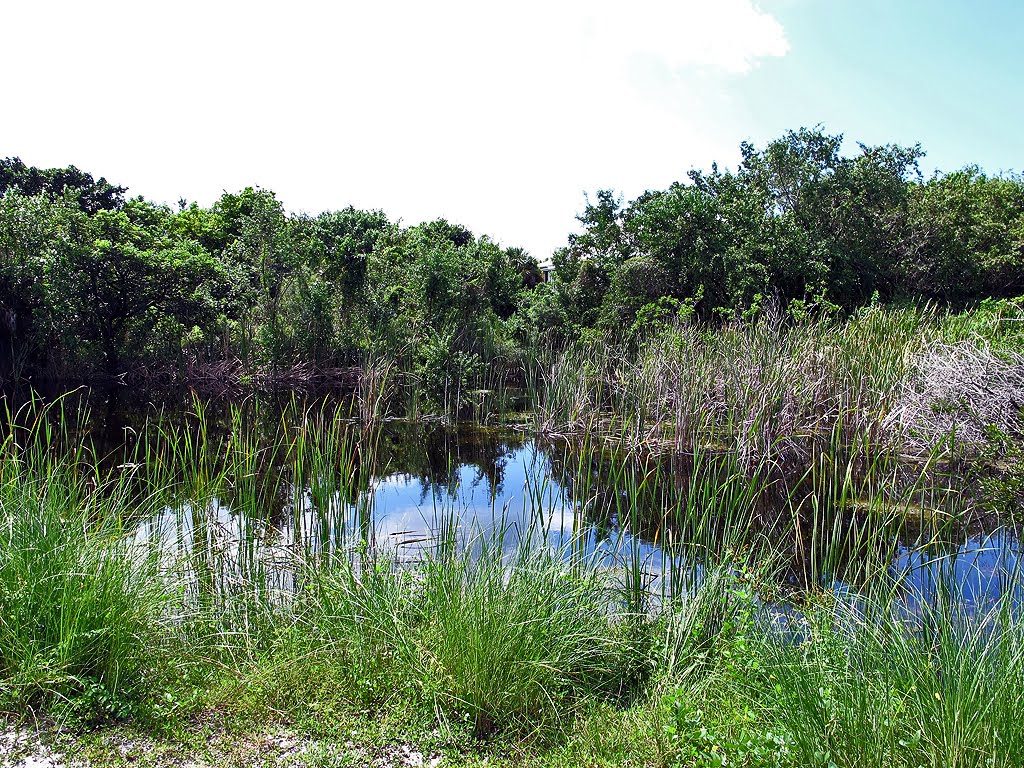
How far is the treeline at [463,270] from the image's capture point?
13430 mm

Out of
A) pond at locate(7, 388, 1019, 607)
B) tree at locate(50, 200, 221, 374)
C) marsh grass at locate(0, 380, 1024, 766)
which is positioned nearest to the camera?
marsh grass at locate(0, 380, 1024, 766)

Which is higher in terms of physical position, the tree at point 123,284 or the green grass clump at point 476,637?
A: the tree at point 123,284

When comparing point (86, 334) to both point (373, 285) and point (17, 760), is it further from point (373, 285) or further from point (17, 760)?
point (17, 760)

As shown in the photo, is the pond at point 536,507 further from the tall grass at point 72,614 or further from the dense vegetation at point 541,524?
the tall grass at point 72,614

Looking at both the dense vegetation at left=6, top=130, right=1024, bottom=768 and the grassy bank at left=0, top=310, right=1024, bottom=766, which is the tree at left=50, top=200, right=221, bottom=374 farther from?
the grassy bank at left=0, top=310, right=1024, bottom=766

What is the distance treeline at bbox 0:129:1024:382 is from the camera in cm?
1343

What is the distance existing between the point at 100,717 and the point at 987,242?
19853mm

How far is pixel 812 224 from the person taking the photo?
15.5m

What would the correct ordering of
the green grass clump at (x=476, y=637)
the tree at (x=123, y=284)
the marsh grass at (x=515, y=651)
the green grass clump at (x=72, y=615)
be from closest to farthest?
the marsh grass at (x=515, y=651), the green grass clump at (x=72, y=615), the green grass clump at (x=476, y=637), the tree at (x=123, y=284)

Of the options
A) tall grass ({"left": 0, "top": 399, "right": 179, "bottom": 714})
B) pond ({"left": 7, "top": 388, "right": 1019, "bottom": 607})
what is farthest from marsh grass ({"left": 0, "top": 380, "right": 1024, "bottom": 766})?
pond ({"left": 7, "top": 388, "right": 1019, "bottom": 607})

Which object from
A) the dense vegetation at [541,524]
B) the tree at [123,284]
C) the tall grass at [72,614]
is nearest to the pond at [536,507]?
the dense vegetation at [541,524]

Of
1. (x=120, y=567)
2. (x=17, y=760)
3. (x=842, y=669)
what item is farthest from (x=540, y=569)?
(x=17, y=760)

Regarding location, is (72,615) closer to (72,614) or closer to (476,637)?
(72,614)

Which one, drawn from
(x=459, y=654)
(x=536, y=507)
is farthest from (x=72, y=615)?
(x=536, y=507)
